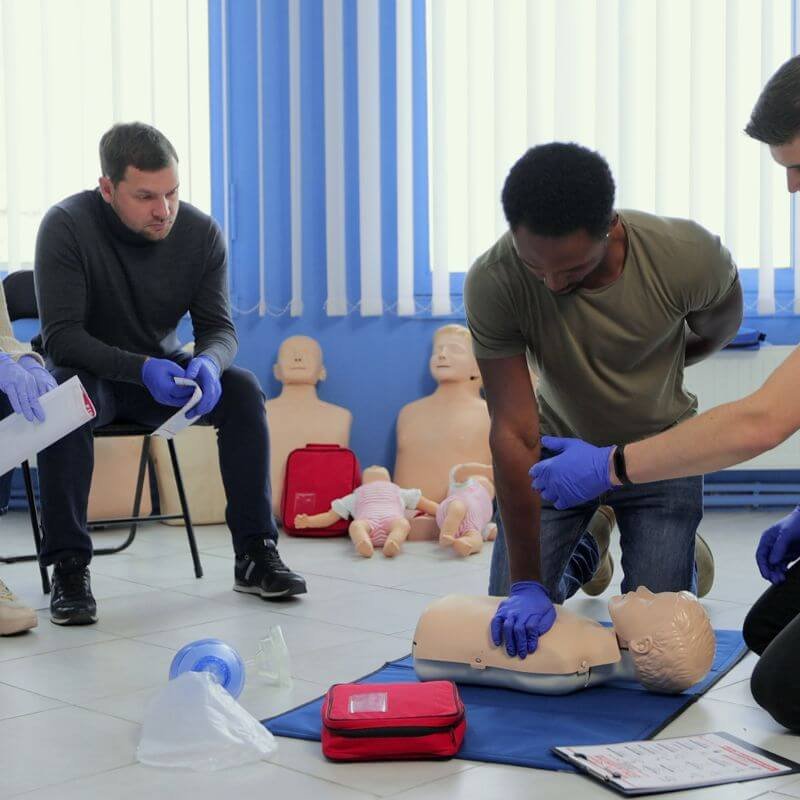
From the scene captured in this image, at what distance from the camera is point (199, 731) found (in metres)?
1.64

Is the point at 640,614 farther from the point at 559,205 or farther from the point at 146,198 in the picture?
the point at 146,198

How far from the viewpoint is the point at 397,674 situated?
203 cm

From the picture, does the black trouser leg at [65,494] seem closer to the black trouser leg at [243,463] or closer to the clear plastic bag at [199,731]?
the black trouser leg at [243,463]

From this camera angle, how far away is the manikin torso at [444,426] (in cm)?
391

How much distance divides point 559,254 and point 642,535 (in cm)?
68

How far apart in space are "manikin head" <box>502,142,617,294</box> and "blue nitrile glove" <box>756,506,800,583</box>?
664mm

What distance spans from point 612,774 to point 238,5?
3389mm

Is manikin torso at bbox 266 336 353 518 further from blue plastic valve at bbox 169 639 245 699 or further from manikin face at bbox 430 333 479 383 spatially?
blue plastic valve at bbox 169 639 245 699

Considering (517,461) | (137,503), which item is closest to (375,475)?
(137,503)

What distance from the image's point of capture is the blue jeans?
7.03 feet

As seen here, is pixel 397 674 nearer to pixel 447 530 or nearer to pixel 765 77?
pixel 447 530

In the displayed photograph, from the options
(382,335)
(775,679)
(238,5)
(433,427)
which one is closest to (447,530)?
(433,427)

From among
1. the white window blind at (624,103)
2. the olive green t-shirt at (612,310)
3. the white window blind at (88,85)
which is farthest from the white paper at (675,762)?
the white window blind at (88,85)

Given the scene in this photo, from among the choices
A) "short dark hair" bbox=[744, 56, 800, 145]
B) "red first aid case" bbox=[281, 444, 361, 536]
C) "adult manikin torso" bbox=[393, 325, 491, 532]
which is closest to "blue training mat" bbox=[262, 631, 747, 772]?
Result: "short dark hair" bbox=[744, 56, 800, 145]
